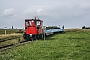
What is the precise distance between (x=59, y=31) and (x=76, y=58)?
5552 cm

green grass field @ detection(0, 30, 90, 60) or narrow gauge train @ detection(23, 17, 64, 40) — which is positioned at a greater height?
narrow gauge train @ detection(23, 17, 64, 40)

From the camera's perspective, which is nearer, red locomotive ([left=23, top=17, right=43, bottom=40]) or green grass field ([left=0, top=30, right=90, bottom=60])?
green grass field ([left=0, top=30, right=90, bottom=60])

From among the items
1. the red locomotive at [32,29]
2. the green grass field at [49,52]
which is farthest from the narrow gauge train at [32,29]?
the green grass field at [49,52]

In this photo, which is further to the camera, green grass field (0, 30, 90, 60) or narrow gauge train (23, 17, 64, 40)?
narrow gauge train (23, 17, 64, 40)

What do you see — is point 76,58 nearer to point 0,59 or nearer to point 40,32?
point 0,59

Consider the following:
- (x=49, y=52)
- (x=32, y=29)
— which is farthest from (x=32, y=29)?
(x=49, y=52)

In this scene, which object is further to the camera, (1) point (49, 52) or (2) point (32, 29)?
(2) point (32, 29)

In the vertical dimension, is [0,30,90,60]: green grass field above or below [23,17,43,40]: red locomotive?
below

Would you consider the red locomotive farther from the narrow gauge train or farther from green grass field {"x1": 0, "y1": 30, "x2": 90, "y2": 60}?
green grass field {"x1": 0, "y1": 30, "x2": 90, "y2": 60}

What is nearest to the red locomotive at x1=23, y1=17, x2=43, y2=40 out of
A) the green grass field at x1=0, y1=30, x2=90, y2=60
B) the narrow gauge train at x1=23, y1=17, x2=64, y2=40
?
the narrow gauge train at x1=23, y1=17, x2=64, y2=40

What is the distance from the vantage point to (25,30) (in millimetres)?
35594

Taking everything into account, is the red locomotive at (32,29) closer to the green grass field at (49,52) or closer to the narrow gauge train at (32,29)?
the narrow gauge train at (32,29)

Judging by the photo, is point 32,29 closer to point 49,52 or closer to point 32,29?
point 32,29

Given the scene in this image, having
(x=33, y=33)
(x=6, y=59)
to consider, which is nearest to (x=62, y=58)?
(x=6, y=59)
